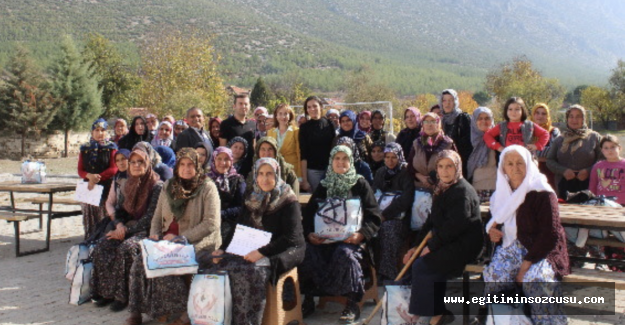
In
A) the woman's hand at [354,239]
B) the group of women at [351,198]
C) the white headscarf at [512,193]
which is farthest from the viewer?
the woman's hand at [354,239]

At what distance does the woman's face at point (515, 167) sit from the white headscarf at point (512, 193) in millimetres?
26

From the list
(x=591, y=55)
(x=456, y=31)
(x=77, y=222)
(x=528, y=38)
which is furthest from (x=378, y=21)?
(x=77, y=222)

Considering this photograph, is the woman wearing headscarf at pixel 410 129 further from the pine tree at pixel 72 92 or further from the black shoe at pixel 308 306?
the pine tree at pixel 72 92

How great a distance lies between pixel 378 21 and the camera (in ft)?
426

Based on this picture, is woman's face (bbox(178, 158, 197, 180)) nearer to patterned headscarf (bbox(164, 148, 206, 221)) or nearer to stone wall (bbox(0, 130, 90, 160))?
patterned headscarf (bbox(164, 148, 206, 221))

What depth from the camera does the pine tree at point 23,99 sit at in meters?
28.8

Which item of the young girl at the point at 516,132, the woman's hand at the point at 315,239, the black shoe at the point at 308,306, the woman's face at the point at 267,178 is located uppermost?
the young girl at the point at 516,132

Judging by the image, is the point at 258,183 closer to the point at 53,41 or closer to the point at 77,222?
the point at 77,222

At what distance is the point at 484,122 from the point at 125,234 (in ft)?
13.2

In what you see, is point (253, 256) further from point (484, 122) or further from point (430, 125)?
point (484, 122)

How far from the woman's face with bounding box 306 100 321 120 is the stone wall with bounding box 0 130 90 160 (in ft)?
87.1

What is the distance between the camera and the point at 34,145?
98.2 ft

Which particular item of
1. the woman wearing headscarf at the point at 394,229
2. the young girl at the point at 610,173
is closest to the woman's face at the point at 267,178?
the woman wearing headscarf at the point at 394,229

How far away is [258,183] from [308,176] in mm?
1975
